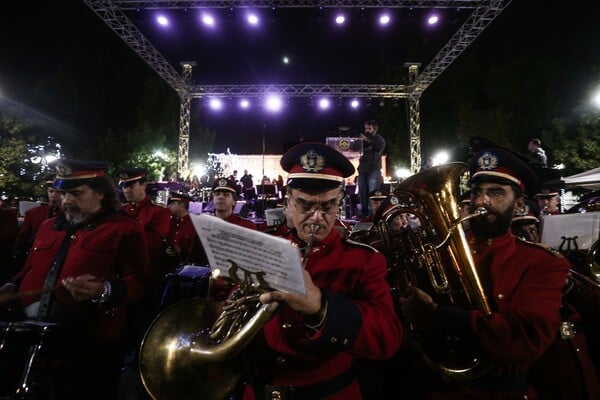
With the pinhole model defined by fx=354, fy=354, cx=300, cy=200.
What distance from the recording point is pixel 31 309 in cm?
342

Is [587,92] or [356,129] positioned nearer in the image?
[587,92]

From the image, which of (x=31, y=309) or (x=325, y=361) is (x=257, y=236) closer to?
(x=325, y=361)

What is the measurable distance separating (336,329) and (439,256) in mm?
1343

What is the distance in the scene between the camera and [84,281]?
10.1 ft

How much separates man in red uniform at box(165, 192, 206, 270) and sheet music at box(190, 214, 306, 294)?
581 centimetres

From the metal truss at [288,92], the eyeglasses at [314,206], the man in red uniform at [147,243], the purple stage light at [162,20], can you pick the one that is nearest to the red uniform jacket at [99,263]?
the man in red uniform at [147,243]

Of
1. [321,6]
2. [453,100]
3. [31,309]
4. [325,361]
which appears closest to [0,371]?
[31,309]

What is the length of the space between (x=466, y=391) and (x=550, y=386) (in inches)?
41.1

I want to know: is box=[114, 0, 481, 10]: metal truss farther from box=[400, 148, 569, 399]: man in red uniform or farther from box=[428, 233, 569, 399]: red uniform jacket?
box=[428, 233, 569, 399]: red uniform jacket

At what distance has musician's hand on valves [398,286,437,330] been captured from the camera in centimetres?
232

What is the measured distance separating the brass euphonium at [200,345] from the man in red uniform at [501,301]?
1.10 m

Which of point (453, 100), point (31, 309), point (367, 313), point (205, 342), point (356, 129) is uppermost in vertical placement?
point (453, 100)

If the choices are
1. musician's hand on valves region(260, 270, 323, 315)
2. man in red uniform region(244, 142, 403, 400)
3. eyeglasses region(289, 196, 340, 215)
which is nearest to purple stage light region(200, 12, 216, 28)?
man in red uniform region(244, 142, 403, 400)

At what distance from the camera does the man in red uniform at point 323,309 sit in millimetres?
1818
